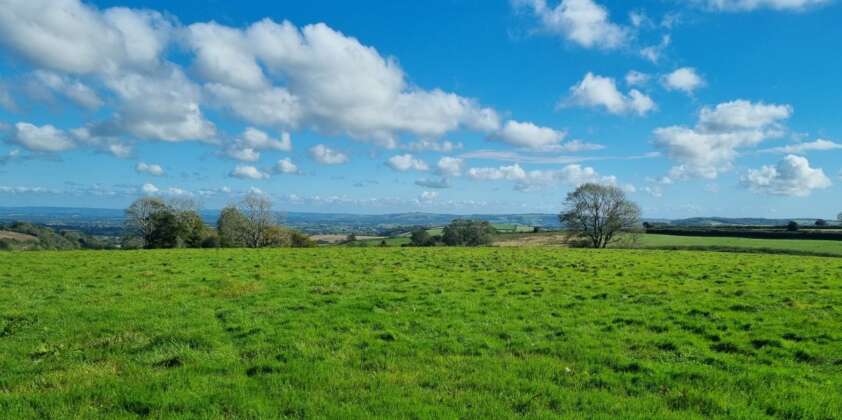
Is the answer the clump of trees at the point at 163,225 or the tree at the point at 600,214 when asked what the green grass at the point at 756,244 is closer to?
the tree at the point at 600,214

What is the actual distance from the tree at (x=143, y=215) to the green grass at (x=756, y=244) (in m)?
69.0

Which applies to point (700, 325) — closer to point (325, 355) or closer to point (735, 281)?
point (325, 355)

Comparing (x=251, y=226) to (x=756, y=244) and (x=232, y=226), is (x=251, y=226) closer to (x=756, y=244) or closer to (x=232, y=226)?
(x=232, y=226)

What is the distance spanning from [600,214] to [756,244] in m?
21.1

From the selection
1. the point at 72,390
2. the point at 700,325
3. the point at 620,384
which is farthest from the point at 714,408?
the point at 72,390

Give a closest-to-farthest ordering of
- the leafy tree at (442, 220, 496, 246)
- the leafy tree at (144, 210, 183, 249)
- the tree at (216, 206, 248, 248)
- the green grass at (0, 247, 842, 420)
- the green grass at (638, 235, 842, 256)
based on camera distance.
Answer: the green grass at (0, 247, 842, 420) → the green grass at (638, 235, 842, 256) → the leafy tree at (144, 210, 183, 249) → the tree at (216, 206, 248, 248) → the leafy tree at (442, 220, 496, 246)

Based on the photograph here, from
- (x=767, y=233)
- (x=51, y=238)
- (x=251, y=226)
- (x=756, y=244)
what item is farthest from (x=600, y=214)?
(x=51, y=238)

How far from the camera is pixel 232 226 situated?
220ft

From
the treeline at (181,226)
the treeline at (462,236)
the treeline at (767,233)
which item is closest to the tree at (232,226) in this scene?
the treeline at (181,226)

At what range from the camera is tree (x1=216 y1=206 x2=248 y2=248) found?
66.2 metres

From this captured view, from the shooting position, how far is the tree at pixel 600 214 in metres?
64.2

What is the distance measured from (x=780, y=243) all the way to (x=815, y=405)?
6994 cm

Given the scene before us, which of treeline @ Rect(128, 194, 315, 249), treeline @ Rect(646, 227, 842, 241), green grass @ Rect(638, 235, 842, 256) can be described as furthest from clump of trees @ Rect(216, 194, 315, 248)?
treeline @ Rect(646, 227, 842, 241)

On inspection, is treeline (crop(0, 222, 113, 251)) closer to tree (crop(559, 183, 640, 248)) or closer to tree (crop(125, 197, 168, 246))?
tree (crop(125, 197, 168, 246))
